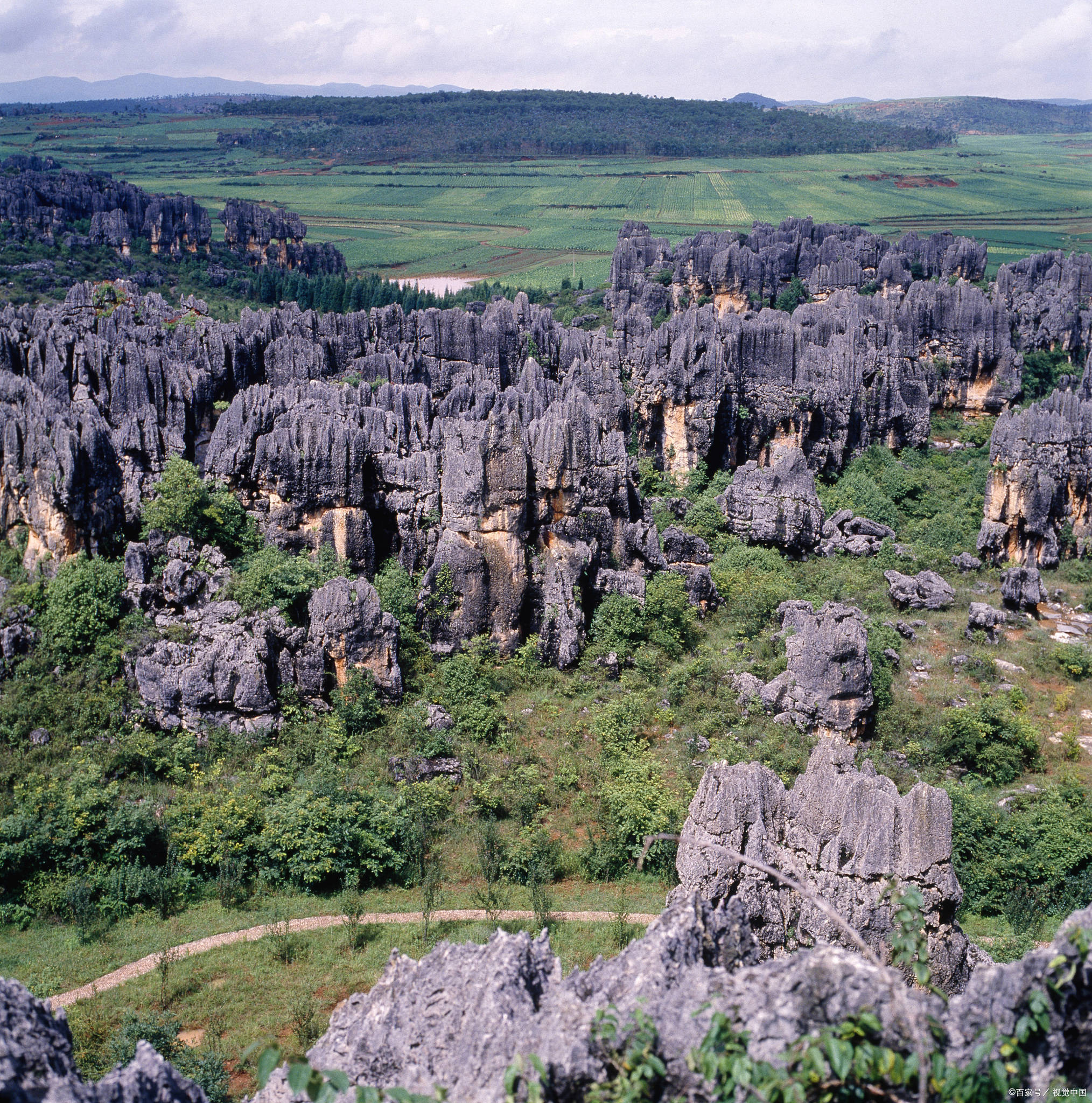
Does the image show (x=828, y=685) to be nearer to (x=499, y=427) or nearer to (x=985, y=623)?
(x=985, y=623)

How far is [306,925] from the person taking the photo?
20797 millimetres

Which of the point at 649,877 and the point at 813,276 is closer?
the point at 649,877

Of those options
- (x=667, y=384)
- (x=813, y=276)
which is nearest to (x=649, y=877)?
(x=667, y=384)

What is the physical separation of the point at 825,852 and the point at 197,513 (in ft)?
71.7

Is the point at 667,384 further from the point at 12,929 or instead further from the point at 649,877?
the point at 12,929

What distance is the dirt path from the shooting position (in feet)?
62.7

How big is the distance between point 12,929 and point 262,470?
15.6 meters

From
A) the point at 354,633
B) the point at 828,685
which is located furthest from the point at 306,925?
the point at 828,685

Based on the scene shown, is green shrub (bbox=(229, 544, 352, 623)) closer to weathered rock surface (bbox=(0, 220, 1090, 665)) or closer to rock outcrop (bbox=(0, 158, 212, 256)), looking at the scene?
weathered rock surface (bbox=(0, 220, 1090, 665))

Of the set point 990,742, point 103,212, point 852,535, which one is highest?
point 103,212

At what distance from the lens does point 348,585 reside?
2748 cm

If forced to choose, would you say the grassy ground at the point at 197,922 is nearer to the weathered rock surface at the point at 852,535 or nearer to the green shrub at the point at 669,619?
the green shrub at the point at 669,619

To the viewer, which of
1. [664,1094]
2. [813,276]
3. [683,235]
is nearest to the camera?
[664,1094]

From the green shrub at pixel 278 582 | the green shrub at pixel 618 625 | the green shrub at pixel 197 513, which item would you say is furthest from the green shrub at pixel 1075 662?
the green shrub at pixel 197 513
